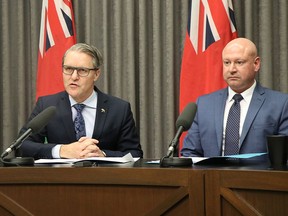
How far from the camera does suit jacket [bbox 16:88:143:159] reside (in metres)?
3.35

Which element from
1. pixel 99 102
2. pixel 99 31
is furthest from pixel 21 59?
pixel 99 102

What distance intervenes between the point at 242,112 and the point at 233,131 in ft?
0.52

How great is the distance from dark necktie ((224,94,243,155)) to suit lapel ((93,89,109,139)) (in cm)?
78

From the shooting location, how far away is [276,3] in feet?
14.7

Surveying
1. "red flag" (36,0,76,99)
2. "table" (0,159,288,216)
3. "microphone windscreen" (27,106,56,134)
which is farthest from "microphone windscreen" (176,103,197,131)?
"red flag" (36,0,76,99)

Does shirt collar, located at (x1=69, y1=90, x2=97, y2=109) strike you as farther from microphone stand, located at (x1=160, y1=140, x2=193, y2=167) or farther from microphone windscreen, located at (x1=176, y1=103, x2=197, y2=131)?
microphone stand, located at (x1=160, y1=140, x2=193, y2=167)

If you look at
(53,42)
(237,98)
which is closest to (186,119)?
(237,98)

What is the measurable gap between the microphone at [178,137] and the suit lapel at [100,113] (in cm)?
104

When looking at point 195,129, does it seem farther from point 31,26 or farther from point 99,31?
point 31,26

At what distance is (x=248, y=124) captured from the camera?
3342 mm

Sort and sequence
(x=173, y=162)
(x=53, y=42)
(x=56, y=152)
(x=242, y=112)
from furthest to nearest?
(x=53, y=42)
(x=242, y=112)
(x=56, y=152)
(x=173, y=162)

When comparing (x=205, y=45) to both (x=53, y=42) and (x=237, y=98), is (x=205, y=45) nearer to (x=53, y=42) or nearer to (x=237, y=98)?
(x=237, y=98)

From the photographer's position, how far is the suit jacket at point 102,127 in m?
3.35

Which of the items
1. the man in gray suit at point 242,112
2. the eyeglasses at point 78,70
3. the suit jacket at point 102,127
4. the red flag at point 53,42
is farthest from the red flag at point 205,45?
the eyeglasses at point 78,70
